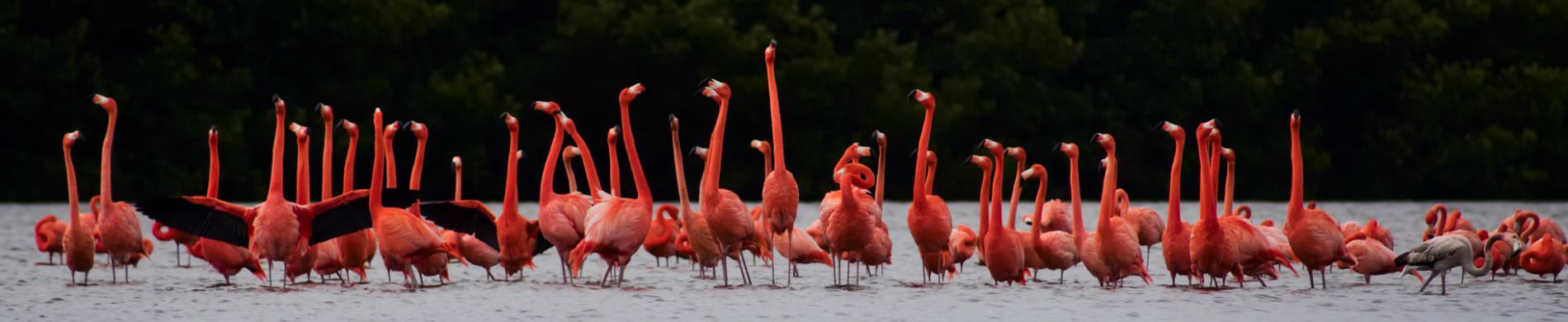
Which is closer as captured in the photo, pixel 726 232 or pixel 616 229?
pixel 616 229

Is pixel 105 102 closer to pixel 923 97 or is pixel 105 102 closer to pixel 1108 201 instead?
pixel 923 97

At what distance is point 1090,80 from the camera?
35938 mm

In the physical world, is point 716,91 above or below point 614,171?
above

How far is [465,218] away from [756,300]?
6.95 ft

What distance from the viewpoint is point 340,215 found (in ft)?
36.0

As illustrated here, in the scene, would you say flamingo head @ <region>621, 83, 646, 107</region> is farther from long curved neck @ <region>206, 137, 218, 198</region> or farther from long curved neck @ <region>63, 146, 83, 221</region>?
long curved neck @ <region>63, 146, 83, 221</region>

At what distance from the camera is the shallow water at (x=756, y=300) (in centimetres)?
974

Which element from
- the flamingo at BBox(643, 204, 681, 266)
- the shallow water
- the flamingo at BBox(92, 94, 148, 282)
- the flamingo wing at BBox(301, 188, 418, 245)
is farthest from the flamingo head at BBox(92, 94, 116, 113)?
the flamingo at BBox(643, 204, 681, 266)

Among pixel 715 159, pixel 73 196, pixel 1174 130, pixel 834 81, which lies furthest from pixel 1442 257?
pixel 834 81

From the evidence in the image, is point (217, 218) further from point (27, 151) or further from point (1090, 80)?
point (1090, 80)

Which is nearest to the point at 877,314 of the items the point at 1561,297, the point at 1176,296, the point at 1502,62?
the point at 1176,296

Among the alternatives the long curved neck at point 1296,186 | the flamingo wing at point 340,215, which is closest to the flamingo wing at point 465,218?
the flamingo wing at point 340,215

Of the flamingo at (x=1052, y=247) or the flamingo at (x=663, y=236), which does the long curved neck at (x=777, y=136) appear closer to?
the flamingo at (x=1052, y=247)

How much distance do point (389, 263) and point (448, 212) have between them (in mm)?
793
